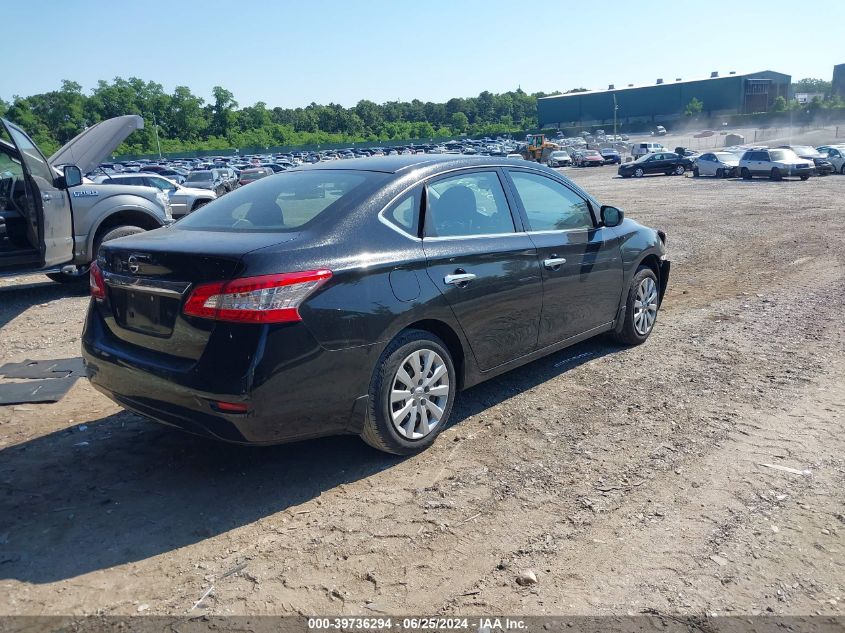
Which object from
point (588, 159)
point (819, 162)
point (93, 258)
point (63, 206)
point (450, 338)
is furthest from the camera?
point (588, 159)

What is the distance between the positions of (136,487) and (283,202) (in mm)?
1857

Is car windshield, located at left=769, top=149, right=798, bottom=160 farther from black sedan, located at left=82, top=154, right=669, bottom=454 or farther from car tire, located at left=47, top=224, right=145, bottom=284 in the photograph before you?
black sedan, located at left=82, top=154, right=669, bottom=454

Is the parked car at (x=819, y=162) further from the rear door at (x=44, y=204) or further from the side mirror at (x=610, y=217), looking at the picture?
Answer: the rear door at (x=44, y=204)

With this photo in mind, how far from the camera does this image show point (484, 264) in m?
4.45

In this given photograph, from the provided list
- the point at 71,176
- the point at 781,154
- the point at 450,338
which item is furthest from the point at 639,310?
the point at 781,154

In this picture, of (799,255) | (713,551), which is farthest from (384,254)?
(799,255)

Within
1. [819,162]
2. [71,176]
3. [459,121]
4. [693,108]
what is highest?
[459,121]

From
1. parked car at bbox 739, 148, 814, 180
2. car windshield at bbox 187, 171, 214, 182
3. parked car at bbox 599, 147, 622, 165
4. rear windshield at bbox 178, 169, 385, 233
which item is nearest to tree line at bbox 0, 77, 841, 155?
car windshield at bbox 187, 171, 214, 182

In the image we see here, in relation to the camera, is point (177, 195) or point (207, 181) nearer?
point (177, 195)

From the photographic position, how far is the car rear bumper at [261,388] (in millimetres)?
3381

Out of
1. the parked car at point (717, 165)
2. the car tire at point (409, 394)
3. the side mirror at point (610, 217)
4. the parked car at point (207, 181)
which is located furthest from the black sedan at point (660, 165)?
the car tire at point (409, 394)

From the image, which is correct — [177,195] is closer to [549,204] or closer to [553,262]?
[549,204]

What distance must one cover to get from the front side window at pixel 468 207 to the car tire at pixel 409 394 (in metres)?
0.73

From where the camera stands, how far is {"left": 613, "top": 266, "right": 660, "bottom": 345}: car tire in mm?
6035
